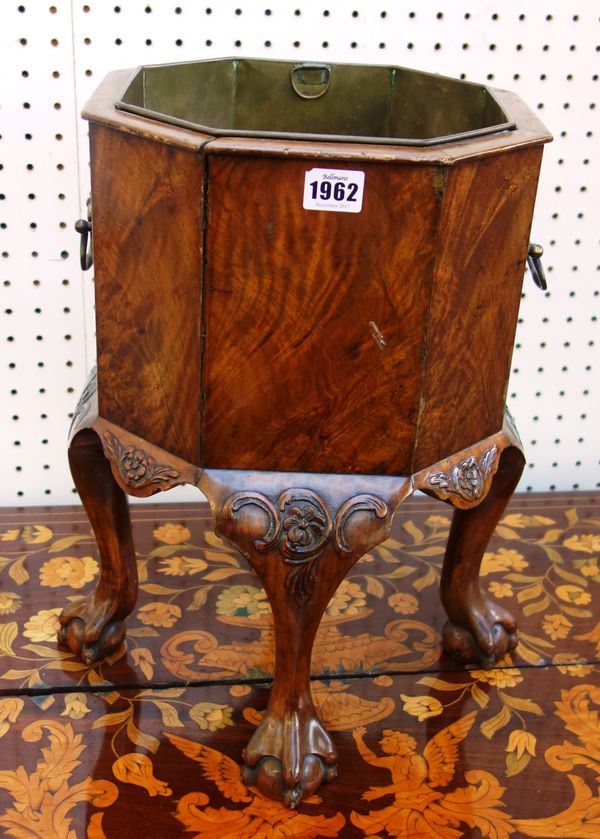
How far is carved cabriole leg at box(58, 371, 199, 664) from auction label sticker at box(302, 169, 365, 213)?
0.29 meters

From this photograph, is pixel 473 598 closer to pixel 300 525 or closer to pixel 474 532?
pixel 474 532

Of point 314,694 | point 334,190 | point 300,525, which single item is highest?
point 334,190

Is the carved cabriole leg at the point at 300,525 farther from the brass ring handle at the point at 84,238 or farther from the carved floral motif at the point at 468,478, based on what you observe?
the brass ring handle at the point at 84,238

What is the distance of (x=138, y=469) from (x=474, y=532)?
1.38ft

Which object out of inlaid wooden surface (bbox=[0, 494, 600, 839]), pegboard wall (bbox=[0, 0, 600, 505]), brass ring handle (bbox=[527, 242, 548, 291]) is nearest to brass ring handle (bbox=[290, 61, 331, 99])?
pegboard wall (bbox=[0, 0, 600, 505])

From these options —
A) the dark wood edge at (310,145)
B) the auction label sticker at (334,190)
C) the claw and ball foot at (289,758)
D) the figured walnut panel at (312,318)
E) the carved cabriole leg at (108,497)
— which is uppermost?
the dark wood edge at (310,145)

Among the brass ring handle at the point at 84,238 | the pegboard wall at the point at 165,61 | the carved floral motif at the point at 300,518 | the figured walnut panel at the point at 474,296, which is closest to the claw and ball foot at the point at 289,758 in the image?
the carved floral motif at the point at 300,518

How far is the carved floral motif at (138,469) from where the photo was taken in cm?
98

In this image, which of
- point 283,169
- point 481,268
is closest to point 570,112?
point 481,268

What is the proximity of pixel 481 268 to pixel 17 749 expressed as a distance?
2.33 ft

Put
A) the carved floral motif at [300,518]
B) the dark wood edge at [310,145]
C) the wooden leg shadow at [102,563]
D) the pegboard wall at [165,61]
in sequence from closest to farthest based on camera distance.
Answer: the dark wood edge at [310,145], the carved floral motif at [300,518], the wooden leg shadow at [102,563], the pegboard wall at [165,61]

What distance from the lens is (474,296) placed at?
93cm

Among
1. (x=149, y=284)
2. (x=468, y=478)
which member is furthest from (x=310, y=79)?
(x=468, y=478)

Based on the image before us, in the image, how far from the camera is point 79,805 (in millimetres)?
1026
